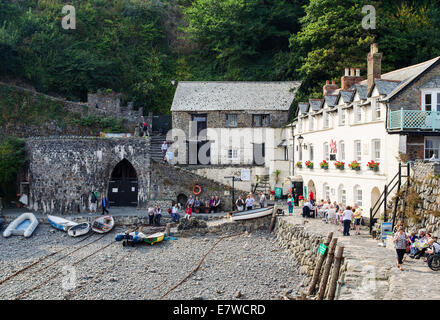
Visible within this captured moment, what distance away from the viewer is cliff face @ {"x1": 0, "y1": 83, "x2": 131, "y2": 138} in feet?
128

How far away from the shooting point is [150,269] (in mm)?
20969

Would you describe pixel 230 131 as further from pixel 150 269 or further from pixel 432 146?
pixel 432 146

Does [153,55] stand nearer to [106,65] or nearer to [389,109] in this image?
[106,65]

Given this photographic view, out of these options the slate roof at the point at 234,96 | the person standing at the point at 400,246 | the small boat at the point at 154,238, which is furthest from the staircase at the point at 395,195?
the slate roof at the point at 234,96

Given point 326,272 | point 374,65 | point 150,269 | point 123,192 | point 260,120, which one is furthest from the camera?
point 260,120

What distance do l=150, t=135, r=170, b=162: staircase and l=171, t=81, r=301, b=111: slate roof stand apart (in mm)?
2857

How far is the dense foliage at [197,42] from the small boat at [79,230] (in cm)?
1979

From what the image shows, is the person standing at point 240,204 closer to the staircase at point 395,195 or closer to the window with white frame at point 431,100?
the staircase at point 395,195

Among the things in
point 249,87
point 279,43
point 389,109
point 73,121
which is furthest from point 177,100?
point 389,109

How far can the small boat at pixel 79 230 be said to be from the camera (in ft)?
91.1

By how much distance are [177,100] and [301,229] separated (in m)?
19.8

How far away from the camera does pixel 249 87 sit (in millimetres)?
39656

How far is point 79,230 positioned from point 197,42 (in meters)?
30.8

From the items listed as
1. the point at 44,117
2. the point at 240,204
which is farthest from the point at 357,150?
the point at 44,117
